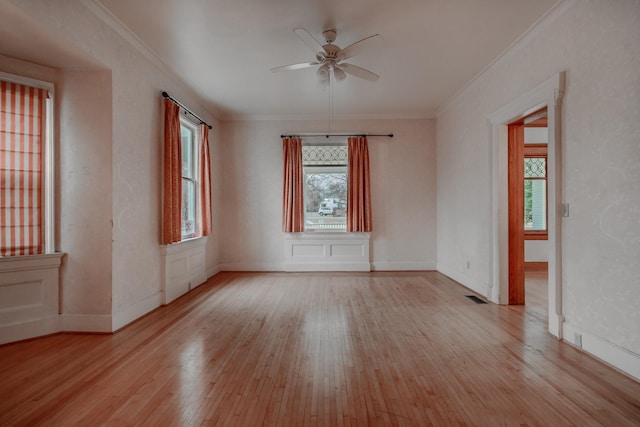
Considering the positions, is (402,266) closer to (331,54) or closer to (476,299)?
(476,299)

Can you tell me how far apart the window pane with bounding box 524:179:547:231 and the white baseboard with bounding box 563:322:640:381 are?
4.17 metres

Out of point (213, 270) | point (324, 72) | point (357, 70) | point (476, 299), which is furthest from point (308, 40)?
point (213, 270)

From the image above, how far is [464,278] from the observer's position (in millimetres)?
4887

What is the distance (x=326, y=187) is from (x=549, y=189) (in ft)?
12.7

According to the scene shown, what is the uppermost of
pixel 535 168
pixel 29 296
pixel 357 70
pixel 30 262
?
pixel 357 70

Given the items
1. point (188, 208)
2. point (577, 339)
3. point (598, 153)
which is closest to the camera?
point (598, 153)

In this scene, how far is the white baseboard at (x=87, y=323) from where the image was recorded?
3.05 m

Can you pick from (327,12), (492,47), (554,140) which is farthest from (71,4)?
(554,140)

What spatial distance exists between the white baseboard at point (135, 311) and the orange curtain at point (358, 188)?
3.44 m

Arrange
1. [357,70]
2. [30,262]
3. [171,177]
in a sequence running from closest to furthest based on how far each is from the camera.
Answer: [30,262] → [357,70] → [171,177]

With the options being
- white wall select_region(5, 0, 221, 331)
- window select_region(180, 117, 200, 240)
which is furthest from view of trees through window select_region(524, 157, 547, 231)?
white wall select_region(5, 0, 221, 331)

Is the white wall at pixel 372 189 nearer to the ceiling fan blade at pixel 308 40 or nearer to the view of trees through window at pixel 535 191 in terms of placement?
the view of trees through window at pixel 535 191

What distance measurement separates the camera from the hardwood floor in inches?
71.2

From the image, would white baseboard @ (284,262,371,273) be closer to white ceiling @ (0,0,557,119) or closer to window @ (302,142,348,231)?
window @ (302,142,348,231)
